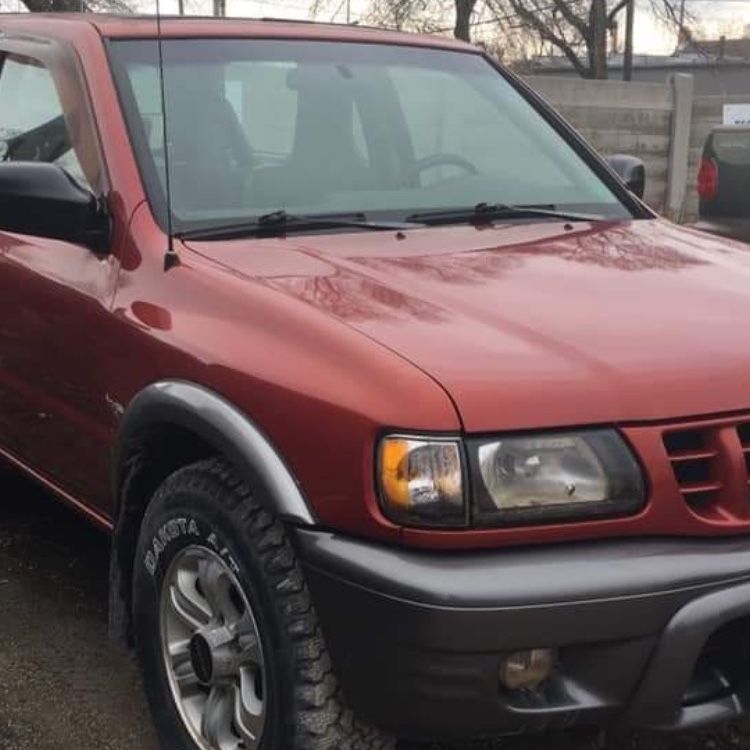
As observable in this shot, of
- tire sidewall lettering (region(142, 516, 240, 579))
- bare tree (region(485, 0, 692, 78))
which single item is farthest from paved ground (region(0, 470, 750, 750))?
bare tree (region(485, 0, 692, 78))

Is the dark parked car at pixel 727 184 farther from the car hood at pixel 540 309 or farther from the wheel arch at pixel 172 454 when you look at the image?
the wheel arch at pixel 172 454

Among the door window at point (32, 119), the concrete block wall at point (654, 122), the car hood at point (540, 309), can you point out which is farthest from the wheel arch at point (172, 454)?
the concrete block wall at point (654, 122)

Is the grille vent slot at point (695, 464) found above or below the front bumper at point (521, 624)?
above

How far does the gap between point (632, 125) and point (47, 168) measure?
10.8 metres

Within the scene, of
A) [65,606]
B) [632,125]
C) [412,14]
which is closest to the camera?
[65,606]

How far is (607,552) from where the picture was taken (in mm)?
2223

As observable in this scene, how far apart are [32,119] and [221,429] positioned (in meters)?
1.75

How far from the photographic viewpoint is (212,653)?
8.62ft

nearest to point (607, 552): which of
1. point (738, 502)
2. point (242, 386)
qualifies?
point (738, 502)

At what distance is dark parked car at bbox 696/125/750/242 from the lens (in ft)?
24.9

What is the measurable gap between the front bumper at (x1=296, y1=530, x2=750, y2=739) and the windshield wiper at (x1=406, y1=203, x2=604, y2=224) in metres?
1.36

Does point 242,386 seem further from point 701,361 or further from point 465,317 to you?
point 701,361

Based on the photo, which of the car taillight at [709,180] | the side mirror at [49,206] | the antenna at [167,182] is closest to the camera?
the antenna at [167,182]

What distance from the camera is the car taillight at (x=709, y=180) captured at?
775cm
